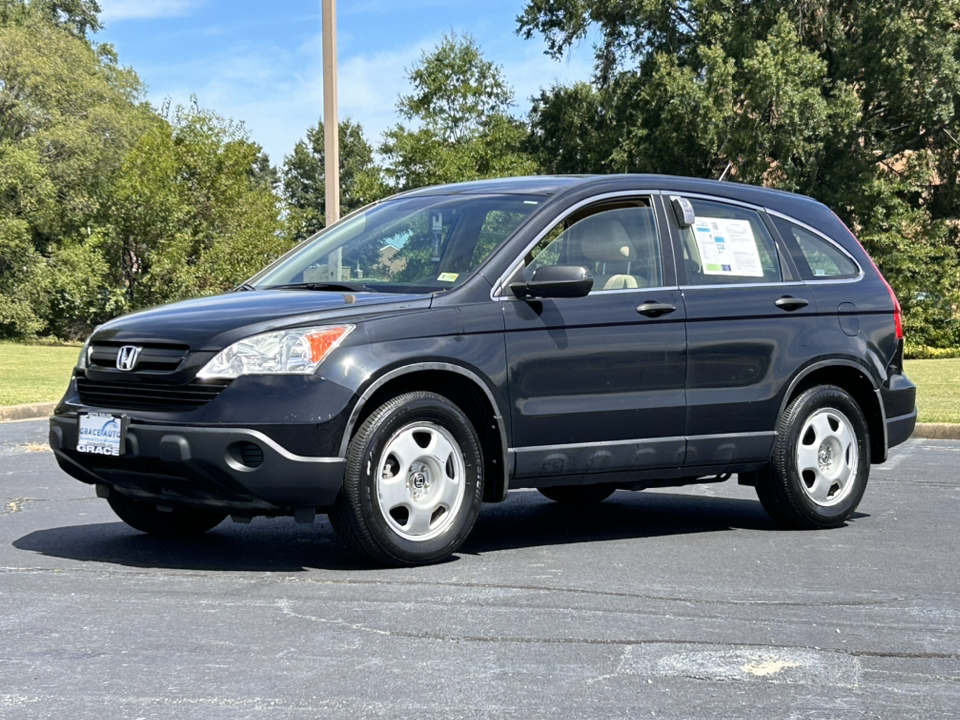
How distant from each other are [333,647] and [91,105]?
163 ft

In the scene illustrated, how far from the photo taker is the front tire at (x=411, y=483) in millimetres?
6133

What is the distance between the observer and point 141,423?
6141 mm

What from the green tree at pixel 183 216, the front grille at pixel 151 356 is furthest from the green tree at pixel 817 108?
the front grille at pixel 151 356

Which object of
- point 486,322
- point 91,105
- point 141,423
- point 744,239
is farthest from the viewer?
point 91,105

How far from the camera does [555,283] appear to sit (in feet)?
21.7

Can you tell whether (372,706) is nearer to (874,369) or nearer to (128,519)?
(128,519)

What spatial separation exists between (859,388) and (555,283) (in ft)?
8.25

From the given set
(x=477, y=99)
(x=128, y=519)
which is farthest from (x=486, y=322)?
(x=477, y=99)

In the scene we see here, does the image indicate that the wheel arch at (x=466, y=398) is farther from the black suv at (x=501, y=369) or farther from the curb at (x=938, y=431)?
the curb at (x=938, y=431)

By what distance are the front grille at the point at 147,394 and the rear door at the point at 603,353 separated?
4.81 feet

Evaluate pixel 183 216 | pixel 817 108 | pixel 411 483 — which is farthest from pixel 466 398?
pixel 183 216

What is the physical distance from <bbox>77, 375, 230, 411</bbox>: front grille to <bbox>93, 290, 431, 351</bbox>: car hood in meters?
0.18

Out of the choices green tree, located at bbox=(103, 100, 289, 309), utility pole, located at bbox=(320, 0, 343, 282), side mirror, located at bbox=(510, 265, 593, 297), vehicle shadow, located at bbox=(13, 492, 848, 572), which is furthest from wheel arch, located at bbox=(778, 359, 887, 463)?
green tree, located at bbox=(103, 100, 289, 309)

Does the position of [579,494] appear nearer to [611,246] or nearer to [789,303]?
[789,303]
